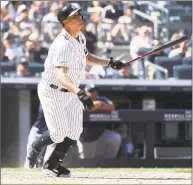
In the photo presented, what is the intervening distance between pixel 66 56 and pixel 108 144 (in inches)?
187

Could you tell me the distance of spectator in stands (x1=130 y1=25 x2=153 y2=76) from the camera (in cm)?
1209

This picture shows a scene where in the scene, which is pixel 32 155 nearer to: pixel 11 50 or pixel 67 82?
pixel 67 82

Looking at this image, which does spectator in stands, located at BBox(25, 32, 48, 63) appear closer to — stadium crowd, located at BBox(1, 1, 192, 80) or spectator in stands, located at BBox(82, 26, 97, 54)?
stadium crowd, located at BBox(1, 1, 192, 80)

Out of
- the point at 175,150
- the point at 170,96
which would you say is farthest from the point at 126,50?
the point at 175,150

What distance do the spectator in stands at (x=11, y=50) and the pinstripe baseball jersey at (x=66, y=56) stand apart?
20.8ft

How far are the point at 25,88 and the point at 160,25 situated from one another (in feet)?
10.1

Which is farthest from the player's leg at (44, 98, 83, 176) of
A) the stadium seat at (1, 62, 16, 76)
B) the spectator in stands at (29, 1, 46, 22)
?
the spectator in stands at (29, 1, 46, 22)

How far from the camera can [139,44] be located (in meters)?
12.2

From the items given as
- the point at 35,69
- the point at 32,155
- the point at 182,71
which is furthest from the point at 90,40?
the point at 32,155

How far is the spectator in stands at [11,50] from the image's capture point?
12.0m

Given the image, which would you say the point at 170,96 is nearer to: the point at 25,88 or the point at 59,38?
the point at 25,88

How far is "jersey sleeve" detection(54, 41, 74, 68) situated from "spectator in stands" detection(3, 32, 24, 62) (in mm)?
6546

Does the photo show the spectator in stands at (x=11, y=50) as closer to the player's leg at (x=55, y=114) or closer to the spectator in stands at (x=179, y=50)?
the spectator in stands at (x=179, y=50)

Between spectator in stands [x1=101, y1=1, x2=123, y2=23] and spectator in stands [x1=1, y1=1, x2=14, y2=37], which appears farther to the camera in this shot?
spectator in stands [x1=101, y1=1, x2=123, y2=23]
